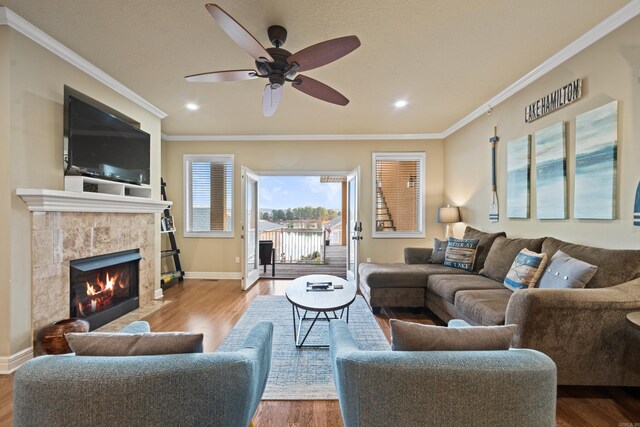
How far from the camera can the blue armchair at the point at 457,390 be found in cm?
90

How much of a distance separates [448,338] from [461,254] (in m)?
2.84

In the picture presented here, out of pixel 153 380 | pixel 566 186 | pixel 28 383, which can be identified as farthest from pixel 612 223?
pixel 28 383

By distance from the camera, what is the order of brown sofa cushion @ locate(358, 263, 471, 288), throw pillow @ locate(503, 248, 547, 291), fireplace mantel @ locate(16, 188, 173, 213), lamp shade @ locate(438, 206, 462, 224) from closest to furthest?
fireplace mantel @ locate(16, 188, 173, 213) < throw pillow @ locate(503, 248, 547, 291) < brown sofa cushion @ locate(358, 263, 471, 288) < lamp shade @ locate(438, 206, 462, 224)

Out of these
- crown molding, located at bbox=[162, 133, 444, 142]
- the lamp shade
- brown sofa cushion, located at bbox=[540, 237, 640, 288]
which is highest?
crown molding, located at bbox=[162, 133, 444, 142]

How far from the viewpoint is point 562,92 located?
262 cm

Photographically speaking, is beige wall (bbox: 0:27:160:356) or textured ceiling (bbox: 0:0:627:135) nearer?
textured ceiling (bbox: 0:0:627:135)

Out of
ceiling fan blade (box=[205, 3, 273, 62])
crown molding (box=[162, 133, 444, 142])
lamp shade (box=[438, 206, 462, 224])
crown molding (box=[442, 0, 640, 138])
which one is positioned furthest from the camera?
crown molding (box=[162, 133, 444, 142])

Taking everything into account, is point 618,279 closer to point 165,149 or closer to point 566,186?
point 566,186

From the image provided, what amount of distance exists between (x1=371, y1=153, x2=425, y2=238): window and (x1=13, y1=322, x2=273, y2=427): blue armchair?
176 inches

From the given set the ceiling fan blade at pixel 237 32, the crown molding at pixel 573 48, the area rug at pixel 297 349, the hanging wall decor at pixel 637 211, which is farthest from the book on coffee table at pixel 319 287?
the crown molding at pixel 573 48


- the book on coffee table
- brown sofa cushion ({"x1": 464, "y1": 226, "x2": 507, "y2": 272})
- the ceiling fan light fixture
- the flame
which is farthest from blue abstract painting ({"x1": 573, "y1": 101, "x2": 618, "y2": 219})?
the flame

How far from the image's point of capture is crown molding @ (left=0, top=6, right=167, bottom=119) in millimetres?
2125

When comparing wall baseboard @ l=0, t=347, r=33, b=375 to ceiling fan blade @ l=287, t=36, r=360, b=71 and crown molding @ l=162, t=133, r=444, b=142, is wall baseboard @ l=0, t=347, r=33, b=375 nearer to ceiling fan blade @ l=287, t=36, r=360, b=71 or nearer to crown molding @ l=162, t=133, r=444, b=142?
ceiling fan blade @ l=287, t=36, r=360, b=71

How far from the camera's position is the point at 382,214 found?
5.19m
